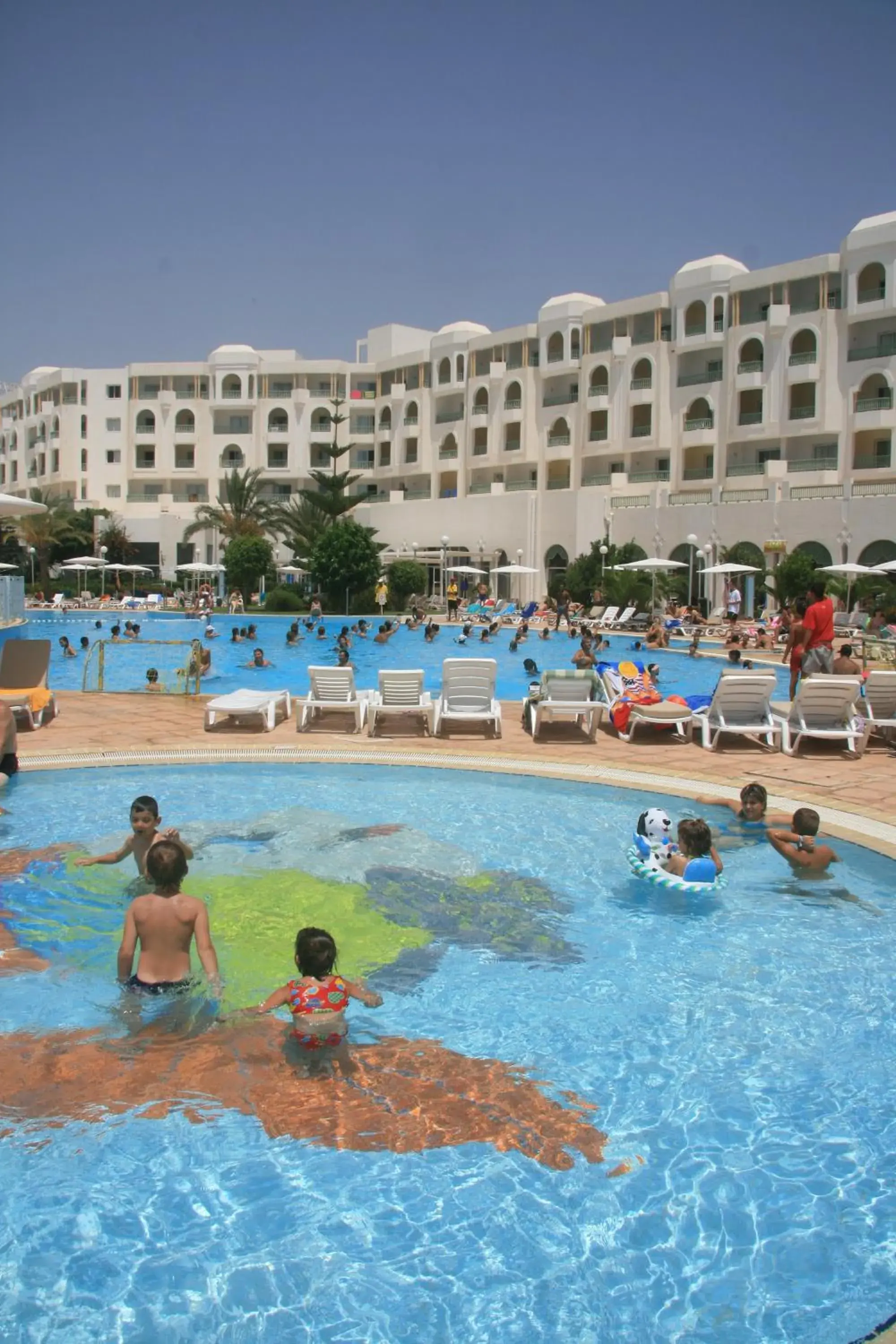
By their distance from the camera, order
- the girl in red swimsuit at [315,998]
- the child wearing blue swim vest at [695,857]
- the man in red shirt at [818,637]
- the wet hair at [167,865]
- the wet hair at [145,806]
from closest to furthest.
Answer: the girl in red swimsuit at [315,998] < the wet hair at [167,865] < the wet hair at [145,806] < the child wearing blue swim vest at [695,857] < the man in red shirt at [818,637]

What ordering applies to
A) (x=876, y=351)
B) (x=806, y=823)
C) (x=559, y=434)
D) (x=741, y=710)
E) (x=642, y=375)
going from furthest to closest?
(x=559, y=434) < (x=642, y=375) < (x=876, y=351) < (x=741, y=710) < (x=806, y=823)

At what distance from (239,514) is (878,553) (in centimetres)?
2908

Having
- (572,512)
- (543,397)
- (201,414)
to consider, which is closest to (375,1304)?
(572,512)

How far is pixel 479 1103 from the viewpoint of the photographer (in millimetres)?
4199

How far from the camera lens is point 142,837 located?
20.0 feet

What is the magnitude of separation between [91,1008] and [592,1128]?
2.38m

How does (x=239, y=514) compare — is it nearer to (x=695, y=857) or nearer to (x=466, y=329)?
(x=466, y=329)

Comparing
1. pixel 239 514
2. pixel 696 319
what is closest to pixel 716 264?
pixel 696 319

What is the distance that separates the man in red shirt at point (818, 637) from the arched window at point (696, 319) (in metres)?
31.8

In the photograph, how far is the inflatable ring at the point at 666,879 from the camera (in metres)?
6.45

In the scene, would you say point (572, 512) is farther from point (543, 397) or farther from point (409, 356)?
point (409, 356)

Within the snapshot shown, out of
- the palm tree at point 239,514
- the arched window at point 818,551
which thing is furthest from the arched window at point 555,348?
the arched window at point 818,551

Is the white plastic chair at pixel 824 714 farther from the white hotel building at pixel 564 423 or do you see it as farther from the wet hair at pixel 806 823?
the white hotel building at pixel 564 423

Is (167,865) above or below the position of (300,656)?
below
